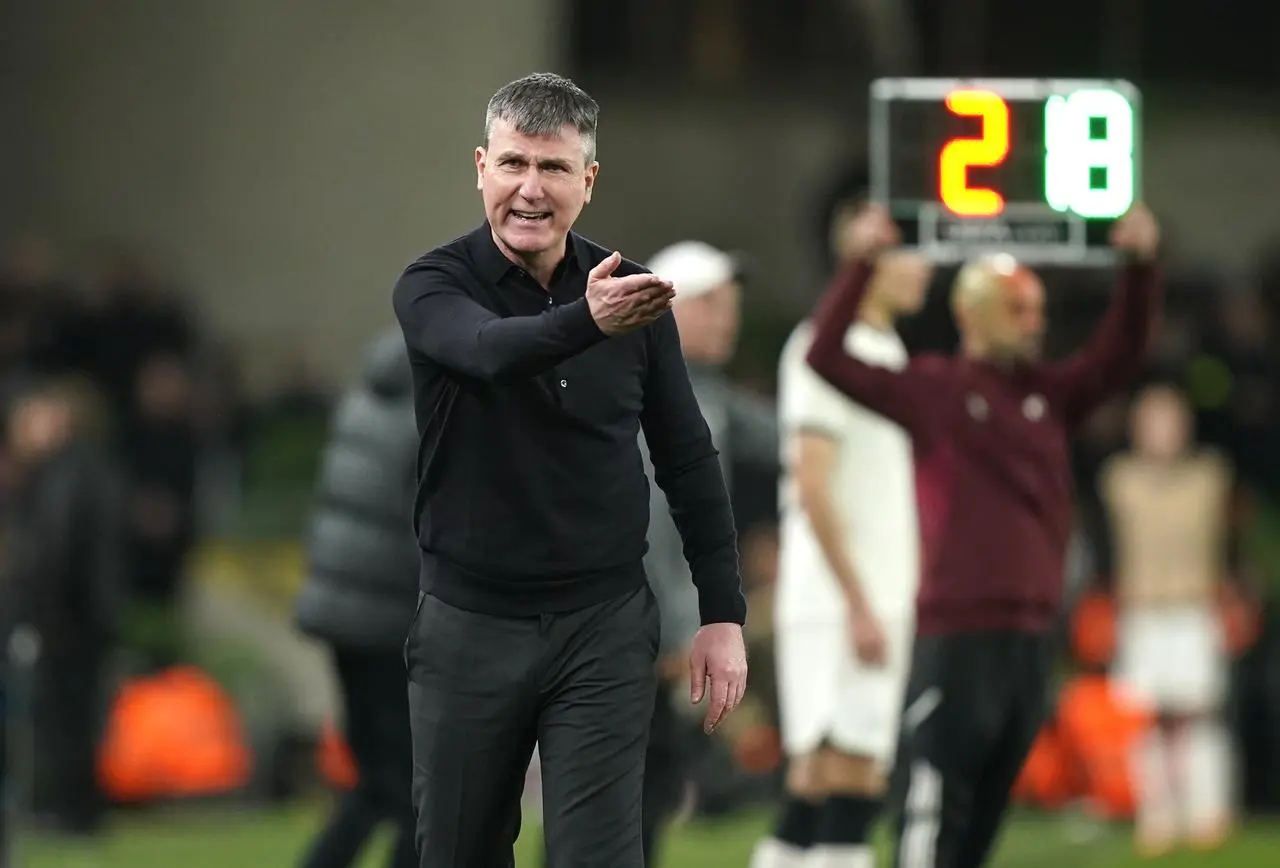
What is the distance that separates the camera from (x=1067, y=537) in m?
7.86

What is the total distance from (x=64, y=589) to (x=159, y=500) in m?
2.34

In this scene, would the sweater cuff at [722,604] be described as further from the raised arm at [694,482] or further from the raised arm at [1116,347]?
the raised arm at [1116,347]

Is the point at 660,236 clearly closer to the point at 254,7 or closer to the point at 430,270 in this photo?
the point at 254,7

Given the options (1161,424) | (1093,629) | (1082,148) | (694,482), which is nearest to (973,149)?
(1082,148)

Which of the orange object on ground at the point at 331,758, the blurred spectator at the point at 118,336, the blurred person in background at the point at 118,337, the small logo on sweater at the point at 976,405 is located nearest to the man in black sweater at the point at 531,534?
the small logo on sweater at the point at 976,405

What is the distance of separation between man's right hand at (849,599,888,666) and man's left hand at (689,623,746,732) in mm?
2889

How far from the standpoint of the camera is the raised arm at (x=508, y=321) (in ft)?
15.2

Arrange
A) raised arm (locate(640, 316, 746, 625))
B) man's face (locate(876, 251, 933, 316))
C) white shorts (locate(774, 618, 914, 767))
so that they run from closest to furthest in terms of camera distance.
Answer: raised arm (locate(640, 316, 746, 625))
white shorts (locate(774, 618, 914, 767))
man's face (locate(876, 251, 933, 316))

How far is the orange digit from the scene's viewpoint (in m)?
8.53

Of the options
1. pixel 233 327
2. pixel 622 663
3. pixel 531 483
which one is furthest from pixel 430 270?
pixel 233 327

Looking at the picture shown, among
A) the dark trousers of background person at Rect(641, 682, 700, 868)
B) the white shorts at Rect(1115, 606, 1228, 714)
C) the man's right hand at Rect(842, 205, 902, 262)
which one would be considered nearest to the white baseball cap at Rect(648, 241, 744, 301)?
the man's right hand at Rect(842, 205, 902, 262)

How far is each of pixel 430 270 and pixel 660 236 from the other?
15506mm

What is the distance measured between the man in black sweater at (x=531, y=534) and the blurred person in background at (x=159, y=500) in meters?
9.90

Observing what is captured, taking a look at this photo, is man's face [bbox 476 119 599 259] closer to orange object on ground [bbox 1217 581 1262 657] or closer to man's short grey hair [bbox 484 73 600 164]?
man's short grey hair [bbox 484 73 600 164]
